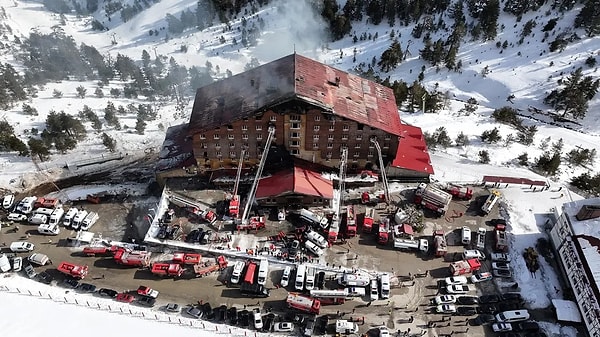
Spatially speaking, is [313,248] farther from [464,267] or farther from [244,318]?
[464,267]

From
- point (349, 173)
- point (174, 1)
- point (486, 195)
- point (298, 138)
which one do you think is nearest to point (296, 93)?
point (298, 138)

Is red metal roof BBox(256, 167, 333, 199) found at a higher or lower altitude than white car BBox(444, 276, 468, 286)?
higher

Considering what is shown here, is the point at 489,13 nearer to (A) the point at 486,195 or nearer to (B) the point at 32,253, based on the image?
(A) the point at 486,195

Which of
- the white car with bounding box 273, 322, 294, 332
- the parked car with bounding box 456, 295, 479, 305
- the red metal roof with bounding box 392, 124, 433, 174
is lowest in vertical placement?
the white car with bounding box 273, 322, 294, 332

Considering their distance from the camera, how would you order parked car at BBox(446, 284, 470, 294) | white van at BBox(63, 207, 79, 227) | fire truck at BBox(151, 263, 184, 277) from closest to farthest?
parked car at BBox(446, 284, 470, 294), fire truck at BBox(151, 263, 184, 277), white van at BBox(63, 207, 79, 227)

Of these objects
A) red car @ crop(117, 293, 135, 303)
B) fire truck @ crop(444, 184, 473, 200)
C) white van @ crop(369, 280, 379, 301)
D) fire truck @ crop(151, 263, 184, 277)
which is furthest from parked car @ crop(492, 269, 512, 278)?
red car @ crop(117, 293, 135, 303)

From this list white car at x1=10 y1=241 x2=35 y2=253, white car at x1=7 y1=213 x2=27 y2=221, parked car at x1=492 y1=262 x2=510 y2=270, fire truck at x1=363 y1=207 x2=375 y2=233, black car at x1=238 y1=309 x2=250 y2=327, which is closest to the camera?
black car at x1=238 y1=309 x2=250 y2=327

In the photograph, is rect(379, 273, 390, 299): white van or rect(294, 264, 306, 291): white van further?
rect(294, 264, 306, 291): white van

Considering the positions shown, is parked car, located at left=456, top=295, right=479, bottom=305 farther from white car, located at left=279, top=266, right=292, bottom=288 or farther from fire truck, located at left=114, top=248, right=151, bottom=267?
→ fire truck, located at left=114, top=248, right=151, bottom=267
